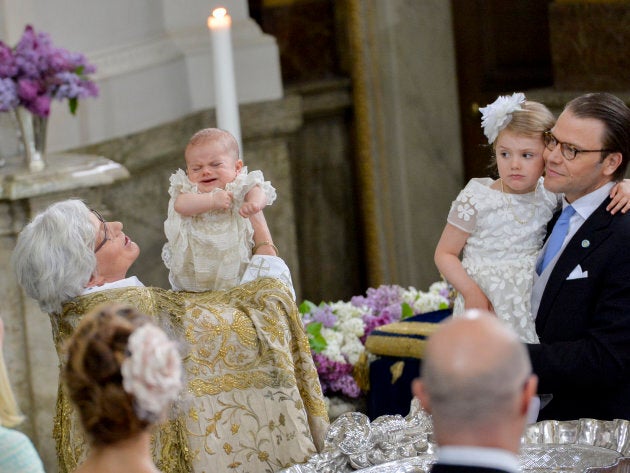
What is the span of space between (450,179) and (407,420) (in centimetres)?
371

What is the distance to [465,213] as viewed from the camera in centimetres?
326

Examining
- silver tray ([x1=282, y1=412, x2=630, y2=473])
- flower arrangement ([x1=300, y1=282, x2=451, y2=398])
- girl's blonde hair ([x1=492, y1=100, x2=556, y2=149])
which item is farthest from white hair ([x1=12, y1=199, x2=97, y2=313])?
flower arrangement ([x1=300, y1=282, x2=451, y2=398])

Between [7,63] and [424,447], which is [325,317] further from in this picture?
[424,447]

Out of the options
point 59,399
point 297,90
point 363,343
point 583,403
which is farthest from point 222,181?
point 297,90

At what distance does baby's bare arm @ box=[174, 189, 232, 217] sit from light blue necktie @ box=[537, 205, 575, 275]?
31.0 inches

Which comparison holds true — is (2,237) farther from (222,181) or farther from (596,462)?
(596,462)

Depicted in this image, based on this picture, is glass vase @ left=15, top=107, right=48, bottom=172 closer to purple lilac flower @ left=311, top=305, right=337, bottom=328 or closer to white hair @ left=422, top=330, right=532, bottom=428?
purple lilac flower @ left=311, top=305, right=337, bottom=328

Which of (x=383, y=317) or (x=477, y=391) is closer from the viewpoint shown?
(x=477, y=391)

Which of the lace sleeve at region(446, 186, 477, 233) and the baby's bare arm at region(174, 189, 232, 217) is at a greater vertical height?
the baby's bare arm at region(174, 189, 232, 217)

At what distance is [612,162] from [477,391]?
1.47 meters

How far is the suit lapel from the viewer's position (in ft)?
9.89

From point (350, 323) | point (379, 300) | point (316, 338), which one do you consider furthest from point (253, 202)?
point (379, 300)

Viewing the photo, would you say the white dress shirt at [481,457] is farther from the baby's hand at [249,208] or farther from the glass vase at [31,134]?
the glass vase at [31,134]

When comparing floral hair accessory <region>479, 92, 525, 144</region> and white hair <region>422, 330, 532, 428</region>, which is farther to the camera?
floral hair accessory <region>479, 92, 525, 144</region>
